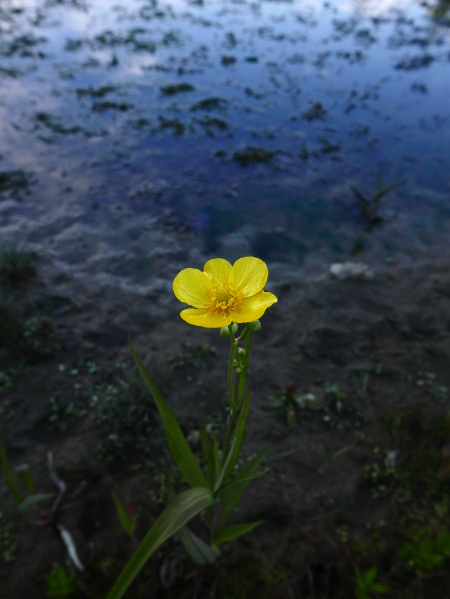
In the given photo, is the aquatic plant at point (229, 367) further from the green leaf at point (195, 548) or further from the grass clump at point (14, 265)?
the grass clump at point (14, 265)

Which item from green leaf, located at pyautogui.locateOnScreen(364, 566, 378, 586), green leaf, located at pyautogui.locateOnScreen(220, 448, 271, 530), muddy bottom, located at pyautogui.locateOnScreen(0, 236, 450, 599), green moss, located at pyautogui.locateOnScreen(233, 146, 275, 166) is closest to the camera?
green leaf, located at pyautogui.locateOnScreen(220, 448, 271, 530)

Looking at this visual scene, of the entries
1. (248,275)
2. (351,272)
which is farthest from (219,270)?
(351,272)

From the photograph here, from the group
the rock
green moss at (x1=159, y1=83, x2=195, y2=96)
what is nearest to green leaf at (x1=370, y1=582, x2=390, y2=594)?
the rock

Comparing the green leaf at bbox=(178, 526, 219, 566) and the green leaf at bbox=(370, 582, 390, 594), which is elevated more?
the green leaf at bbox=(178, 526, 219, 566)

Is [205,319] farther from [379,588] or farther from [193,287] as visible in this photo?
[379,588]

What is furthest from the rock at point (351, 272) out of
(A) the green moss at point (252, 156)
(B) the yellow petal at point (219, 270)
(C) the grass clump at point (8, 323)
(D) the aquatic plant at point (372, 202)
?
(C) the grass clump at point (8, 323)

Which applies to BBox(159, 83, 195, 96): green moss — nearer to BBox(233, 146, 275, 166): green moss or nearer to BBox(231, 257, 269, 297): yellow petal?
BBox(233, 146, 275, 166): green moss

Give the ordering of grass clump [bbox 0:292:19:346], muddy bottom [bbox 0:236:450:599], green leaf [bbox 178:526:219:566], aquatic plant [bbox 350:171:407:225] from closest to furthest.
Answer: green leaf [bbox 178:526:219:566] → muddy bottom [bbox 0:236:450:599] → grass clump [bbox 0:292:19:346] → aquatic plant [bbox 350:171:407:225]
